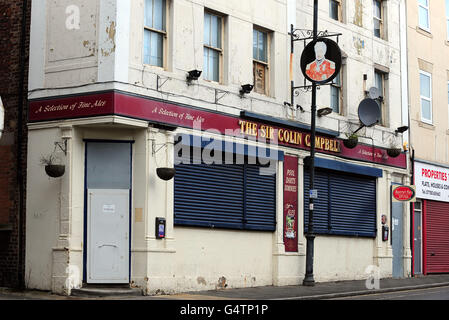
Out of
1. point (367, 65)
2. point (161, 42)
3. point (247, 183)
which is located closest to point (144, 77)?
point (161, 42)

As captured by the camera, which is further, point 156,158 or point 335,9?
point 335,9

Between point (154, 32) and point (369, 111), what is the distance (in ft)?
28.8

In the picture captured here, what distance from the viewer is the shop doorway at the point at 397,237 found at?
26.2 metres

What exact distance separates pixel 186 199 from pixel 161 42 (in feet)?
12.4

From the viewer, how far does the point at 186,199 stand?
1862cm

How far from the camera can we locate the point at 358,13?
25406 millimetres

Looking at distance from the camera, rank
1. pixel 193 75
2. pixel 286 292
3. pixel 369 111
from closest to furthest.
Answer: pixel 193 75
pixel 286 292
pixel 369 111

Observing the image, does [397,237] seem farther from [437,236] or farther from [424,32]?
[424,32]

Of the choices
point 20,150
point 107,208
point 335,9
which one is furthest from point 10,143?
point 335,9

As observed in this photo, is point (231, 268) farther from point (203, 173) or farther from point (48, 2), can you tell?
point (48, 2)

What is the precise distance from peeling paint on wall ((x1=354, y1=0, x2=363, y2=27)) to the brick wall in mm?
11170

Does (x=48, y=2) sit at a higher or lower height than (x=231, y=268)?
higher

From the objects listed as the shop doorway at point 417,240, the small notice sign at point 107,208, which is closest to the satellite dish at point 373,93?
the shop doorway at point 417,240
